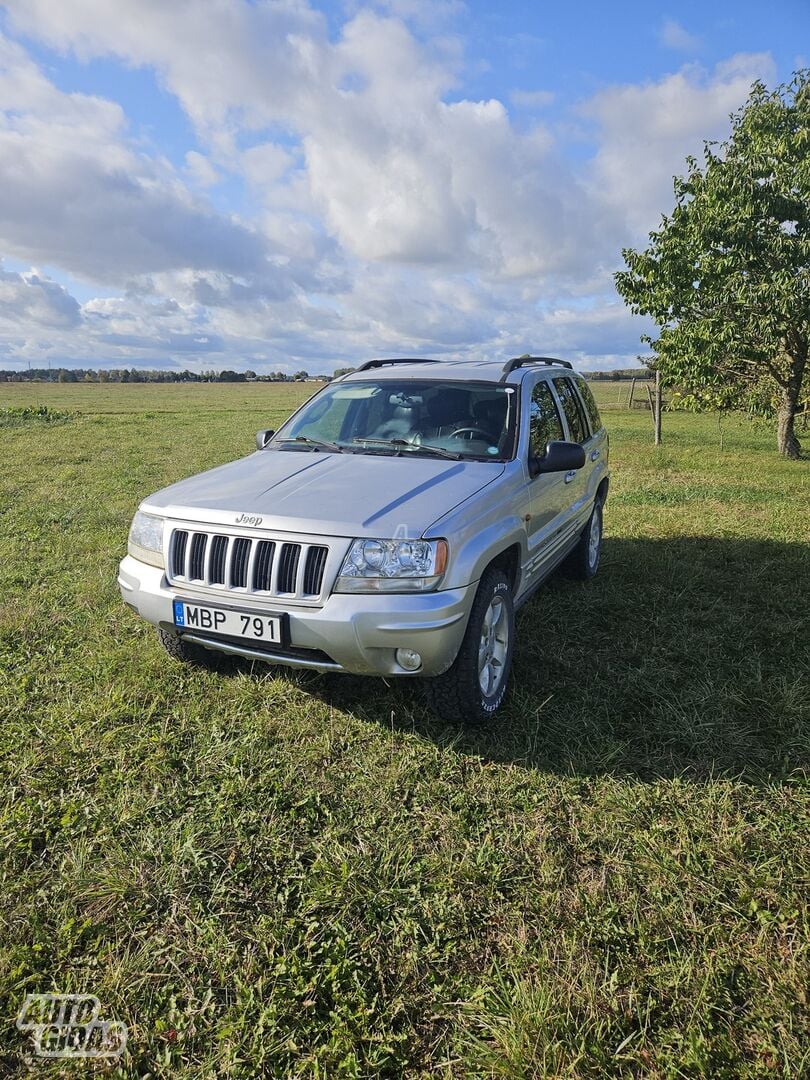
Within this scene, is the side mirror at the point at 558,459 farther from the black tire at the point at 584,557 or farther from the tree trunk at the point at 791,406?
the tree trunk at the point at 791,406

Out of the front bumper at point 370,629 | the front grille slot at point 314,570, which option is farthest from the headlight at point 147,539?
the front grille slot at point 314,570

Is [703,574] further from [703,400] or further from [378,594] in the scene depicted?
[703,400]

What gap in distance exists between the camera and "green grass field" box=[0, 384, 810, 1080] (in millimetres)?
1729

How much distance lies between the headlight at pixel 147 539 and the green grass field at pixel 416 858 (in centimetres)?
81

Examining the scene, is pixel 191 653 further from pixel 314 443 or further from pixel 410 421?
pixel 410 421

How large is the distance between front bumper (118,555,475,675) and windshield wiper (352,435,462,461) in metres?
1.04

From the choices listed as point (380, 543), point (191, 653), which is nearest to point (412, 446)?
point (380, 543)

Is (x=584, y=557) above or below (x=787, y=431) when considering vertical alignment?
below

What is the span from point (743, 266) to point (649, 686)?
11027 millimetres

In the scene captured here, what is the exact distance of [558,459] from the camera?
3.58m

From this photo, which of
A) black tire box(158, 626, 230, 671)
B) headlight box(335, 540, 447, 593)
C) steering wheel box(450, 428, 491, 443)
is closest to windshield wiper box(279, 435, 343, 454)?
steering wheel box(450, 428, 491, 443)

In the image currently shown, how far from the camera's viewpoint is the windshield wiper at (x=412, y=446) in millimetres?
3564

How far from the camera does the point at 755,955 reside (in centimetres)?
195

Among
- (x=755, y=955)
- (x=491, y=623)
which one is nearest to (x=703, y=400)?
(x=491, y=623)
